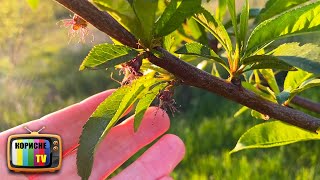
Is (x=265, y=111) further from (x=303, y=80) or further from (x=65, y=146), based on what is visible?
(x=65, y=146)

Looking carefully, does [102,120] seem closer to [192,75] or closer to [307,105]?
[192,75]

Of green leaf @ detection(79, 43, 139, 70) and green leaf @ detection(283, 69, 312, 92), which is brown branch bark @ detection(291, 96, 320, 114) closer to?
green leaf @ detection(283, 69, 312, 92)

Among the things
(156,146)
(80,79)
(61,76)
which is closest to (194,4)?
(156,146)

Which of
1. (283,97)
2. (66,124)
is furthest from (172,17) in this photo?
(66,124)

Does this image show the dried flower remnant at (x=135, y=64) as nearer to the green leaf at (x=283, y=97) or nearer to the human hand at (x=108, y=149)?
the green leaf at (x=283, y=97)

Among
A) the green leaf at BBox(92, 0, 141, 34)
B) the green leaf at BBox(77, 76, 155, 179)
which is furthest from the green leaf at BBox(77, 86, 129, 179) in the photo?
the green leaf at BBox(92, 0, 141, 34)

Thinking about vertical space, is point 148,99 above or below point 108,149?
above
